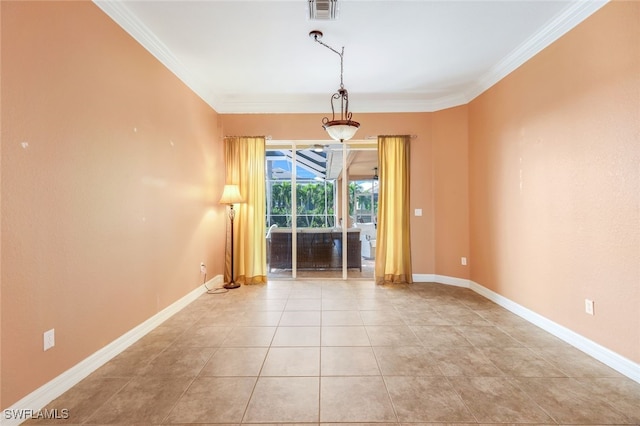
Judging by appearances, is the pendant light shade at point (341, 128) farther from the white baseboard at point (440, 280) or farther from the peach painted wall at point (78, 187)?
the white baseboard at point (440, 280)

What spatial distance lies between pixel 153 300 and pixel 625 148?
14.5 ft

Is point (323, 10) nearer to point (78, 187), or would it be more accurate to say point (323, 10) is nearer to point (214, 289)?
point (78, 187)

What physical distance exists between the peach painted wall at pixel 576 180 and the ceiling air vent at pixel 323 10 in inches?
86.3

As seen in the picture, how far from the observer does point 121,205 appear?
2521 mm

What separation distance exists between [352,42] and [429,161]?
2480 mm

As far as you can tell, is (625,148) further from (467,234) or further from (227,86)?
(227,86)

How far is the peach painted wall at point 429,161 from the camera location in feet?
14.9

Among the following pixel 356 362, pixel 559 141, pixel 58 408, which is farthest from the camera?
pixel 559 141

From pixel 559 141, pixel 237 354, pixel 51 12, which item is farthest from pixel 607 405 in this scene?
pixel 51 12

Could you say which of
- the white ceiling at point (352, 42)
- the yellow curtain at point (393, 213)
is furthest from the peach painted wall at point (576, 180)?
the yellow curtain at point (393, 213)

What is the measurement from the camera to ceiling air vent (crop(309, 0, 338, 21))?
7.91 ft

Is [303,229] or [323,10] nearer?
[323,10]

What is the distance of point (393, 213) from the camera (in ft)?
15.4

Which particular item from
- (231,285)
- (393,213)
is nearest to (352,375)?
(231,285)
